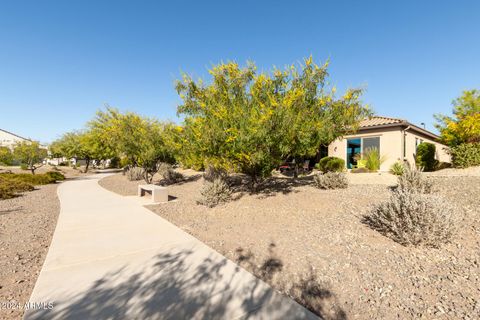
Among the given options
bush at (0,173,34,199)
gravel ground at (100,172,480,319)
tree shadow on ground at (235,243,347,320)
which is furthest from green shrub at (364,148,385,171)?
bush at (0,173,34,199)

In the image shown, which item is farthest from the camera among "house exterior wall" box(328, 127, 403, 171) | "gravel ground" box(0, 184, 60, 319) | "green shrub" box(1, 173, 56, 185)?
"green shrub" box(1, 173, 56, 185)

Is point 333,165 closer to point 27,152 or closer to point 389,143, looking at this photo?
point 389,143

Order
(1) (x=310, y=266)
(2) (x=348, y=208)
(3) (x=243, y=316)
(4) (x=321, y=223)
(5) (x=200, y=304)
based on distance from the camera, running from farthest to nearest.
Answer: (2) (x=348, y=208) < (4) (x=321, y=223) < (1) (x=310, y=266) < (5) (x=200, y=304) < (3) (x=243, y=316)

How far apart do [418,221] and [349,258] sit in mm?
1673

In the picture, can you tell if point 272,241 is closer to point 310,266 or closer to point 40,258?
point 310,266

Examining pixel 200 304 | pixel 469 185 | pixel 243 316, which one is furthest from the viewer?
pixel 469 185

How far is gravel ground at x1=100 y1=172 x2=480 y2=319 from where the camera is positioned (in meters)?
2.77

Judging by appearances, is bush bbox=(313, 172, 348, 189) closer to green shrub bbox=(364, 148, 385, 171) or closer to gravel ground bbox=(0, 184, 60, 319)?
green shrub bbox=(364, 148, 385, 171)

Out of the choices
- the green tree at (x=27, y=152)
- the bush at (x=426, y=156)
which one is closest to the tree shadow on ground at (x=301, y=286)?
the bush at (x=426, y=156)

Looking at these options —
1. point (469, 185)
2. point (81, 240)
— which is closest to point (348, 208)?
point (469, 185)

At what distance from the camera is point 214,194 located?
811cm

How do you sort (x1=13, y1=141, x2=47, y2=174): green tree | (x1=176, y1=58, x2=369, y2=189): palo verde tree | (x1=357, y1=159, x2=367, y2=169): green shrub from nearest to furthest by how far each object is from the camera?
(x1=176, y1=58, x2=369, y2=189): palo verde tree
(x1=357, y1=159, x2=367, y2=169): green shrub
(x1=13, y1=141, x2=47, y2=174): green tree

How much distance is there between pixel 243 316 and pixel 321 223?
3.67 m

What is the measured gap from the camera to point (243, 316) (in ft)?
8.44
